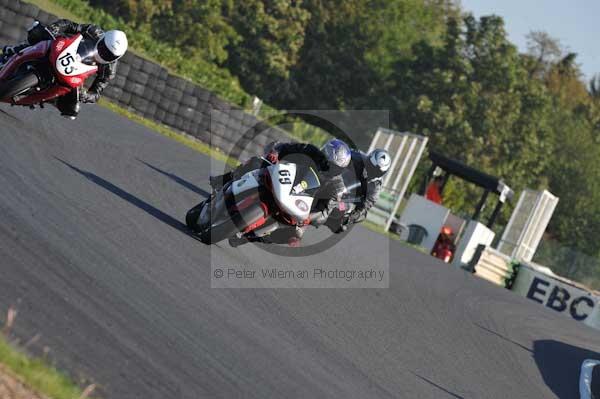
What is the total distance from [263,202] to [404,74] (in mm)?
42436

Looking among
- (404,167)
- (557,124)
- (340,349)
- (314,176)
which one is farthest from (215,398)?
(557,124)

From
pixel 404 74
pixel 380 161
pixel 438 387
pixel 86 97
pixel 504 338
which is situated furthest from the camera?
pixel 404 74

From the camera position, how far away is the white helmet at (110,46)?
11.5 metres

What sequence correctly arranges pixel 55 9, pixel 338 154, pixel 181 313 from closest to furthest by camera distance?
1. pixel 181 313
2. pixel 338 154
3. pixel 55 9

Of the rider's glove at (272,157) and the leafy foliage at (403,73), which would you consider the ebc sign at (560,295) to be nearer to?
the rider's glove at (272,157)

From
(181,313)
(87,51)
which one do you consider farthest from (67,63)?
(181,313)

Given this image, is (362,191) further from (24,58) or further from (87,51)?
(24,58)

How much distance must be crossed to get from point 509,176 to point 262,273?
43851mm

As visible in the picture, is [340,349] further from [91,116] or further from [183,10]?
[183,10]

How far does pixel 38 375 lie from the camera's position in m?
4.84

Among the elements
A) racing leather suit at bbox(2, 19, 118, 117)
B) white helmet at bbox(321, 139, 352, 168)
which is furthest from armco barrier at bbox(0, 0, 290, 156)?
white helmet at bbox(321, 139, 352, 168)

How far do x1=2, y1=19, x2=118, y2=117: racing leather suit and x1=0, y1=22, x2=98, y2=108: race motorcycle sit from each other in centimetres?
11

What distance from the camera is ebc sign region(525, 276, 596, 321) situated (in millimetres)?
21875

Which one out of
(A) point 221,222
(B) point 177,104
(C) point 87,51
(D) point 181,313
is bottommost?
(D) point 181,313
